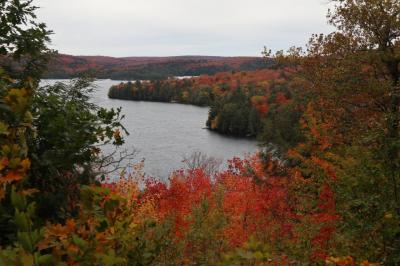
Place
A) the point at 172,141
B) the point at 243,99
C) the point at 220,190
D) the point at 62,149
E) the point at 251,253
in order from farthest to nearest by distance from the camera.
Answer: the point at 243,99 → the point at 172,141 → the point at 220,190 → the point at 62,149 → the point at 251,253

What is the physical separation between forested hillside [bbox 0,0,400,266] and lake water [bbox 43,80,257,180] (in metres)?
32.7

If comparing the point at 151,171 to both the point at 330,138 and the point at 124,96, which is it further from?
the point at 124,96

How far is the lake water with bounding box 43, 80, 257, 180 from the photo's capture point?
207 ft

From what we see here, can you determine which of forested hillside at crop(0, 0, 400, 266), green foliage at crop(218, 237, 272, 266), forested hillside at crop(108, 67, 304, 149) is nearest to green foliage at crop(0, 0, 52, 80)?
Result: forested hillside at crop(0, 0, 400, 266)

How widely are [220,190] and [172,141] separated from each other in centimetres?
5392

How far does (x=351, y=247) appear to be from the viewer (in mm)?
7996

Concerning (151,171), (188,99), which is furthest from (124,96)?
(151,171)

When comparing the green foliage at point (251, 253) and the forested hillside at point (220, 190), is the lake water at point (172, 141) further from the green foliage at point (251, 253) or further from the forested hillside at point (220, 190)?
the green foliage at point (251, 253)

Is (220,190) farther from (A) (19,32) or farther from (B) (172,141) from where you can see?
(B) (172,141)

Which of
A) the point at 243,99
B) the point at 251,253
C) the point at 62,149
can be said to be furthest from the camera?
the point at 243,99

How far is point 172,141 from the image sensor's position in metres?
80.2

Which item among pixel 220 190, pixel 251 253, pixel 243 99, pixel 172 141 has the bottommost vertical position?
pixel 172 141

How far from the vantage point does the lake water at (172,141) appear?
63047mm

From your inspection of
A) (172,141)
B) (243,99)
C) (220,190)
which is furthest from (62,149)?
(243,99)
